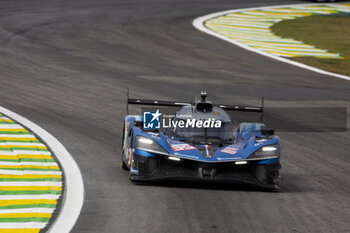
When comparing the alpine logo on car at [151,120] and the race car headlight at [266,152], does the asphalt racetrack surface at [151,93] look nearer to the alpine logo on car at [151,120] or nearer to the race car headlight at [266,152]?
the race car headlight at [266,152]

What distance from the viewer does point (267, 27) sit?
35594 millimetres


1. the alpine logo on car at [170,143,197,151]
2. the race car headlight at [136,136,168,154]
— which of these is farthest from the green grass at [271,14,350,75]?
the race car headlight at [136,136,168,154]

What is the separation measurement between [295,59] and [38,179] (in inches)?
713

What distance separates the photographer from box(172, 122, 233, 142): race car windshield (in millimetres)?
12660

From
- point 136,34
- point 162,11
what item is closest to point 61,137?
point 136,34

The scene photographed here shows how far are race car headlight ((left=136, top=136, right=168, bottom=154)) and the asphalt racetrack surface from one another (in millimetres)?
586

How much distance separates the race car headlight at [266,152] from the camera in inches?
461

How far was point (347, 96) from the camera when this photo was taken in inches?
890

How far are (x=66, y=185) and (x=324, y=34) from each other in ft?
82.0

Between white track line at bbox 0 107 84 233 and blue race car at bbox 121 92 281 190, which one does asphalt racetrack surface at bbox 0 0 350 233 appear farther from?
blue race car at bbox 121 92 281 190

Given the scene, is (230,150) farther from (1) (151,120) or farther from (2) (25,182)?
(2) (25,182)

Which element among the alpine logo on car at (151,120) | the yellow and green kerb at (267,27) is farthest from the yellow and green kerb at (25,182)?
the yellow and green kerb at (267,27)

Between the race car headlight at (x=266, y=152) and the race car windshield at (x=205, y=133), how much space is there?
3.53ft

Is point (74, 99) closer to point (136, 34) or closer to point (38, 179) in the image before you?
point (38, 179)
